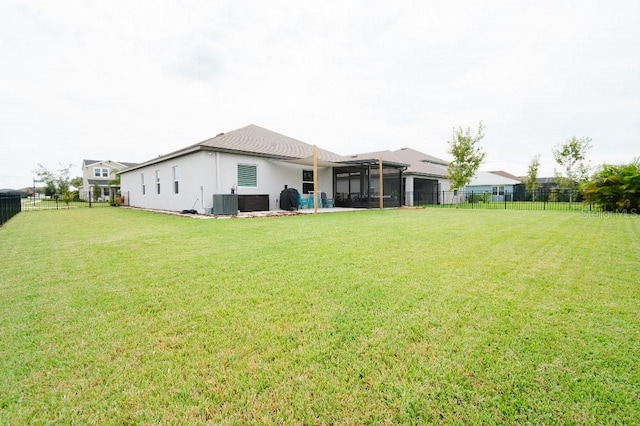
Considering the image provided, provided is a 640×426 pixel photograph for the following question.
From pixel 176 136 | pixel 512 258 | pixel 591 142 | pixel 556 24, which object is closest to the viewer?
pixel 512 258

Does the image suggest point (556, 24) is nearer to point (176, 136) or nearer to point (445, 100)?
point (445, 100)

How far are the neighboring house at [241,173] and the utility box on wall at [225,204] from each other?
0.98m

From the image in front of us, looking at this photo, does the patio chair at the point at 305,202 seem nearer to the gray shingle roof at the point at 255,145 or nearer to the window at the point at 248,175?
the gray shingle roof at the point at 255,145

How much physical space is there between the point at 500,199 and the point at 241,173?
3078cm

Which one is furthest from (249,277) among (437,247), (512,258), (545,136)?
(545,136)

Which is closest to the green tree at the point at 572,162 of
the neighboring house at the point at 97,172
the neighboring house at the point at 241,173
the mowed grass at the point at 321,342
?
the neighboring house at the point at 241,173

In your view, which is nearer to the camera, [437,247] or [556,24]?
[437,247]

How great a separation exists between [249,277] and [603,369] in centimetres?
309

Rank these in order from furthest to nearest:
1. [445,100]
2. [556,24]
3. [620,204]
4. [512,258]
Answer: [445,100], [620,204], [556,24], [512,258]

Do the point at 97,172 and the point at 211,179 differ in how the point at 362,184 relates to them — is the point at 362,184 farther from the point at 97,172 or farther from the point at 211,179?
the point at 97,172

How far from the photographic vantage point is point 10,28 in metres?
8.79

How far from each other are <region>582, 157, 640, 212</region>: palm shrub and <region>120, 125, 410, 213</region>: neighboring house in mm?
9634

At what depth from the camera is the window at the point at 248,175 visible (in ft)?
44.8

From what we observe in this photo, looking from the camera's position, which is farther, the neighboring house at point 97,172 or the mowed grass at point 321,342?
the neighboring house at point 97,172
